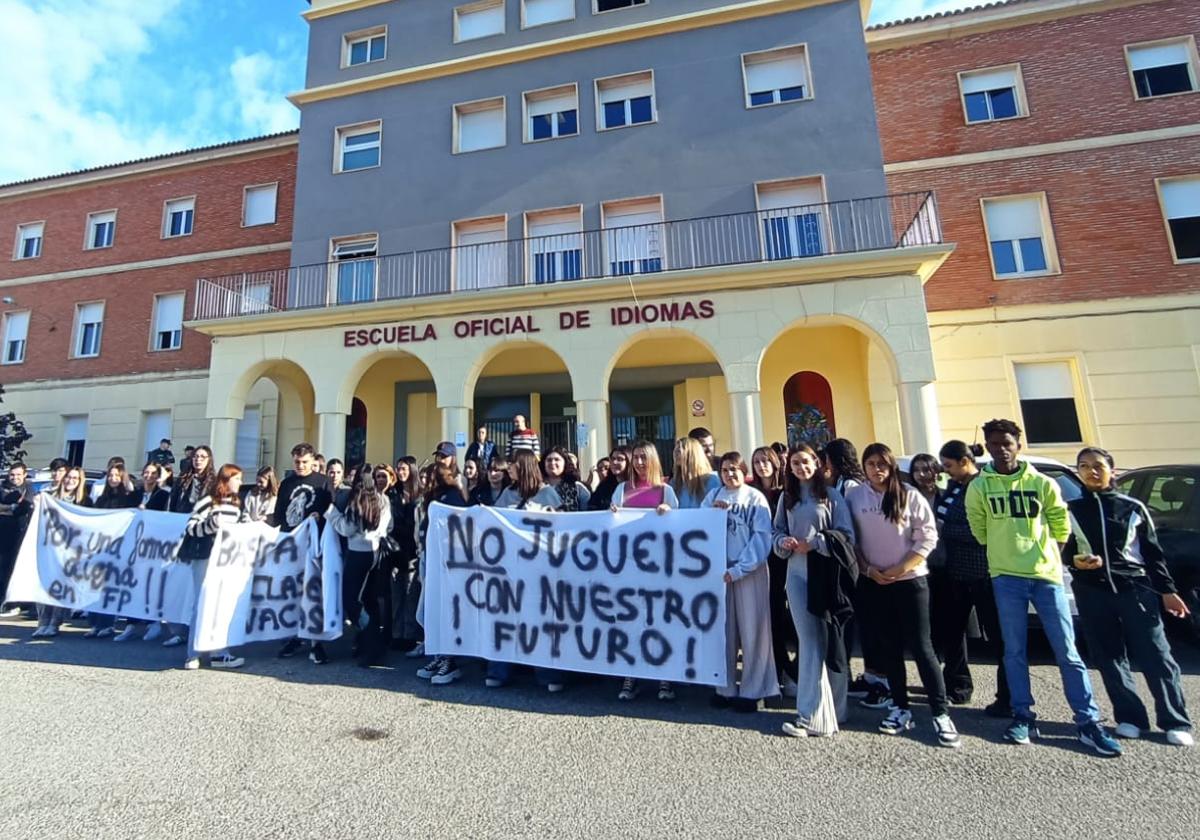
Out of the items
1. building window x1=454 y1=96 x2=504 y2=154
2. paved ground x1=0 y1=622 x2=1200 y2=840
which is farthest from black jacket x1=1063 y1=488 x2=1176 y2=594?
building window x1=454 y1=96 x2=504 y2=154

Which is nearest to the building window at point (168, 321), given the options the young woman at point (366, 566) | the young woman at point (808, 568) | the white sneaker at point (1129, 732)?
the young woman at point (366, 566)

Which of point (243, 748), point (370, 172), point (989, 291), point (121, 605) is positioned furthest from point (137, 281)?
point (989, 291)

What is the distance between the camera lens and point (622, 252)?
13539mm

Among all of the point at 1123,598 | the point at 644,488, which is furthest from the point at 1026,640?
the point at 644,488

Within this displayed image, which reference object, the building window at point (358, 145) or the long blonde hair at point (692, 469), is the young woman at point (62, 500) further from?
the building window at point (358, 145)

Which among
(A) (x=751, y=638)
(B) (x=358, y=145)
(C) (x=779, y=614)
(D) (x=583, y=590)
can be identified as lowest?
(A) (x=751, y=638)

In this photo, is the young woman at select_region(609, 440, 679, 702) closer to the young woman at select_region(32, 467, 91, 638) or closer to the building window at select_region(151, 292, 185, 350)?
the young woman at select_region(32, 467, 91, 638)

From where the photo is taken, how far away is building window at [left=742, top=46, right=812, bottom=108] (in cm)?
1360

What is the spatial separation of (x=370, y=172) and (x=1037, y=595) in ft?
55.2

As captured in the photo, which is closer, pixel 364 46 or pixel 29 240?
pixel 364 46

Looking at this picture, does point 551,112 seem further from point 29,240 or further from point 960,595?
point 29,240

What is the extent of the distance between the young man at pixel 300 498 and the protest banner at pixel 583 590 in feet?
5.77

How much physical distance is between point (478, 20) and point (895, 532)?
58.6ft

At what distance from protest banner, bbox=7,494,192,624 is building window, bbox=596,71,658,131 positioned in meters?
12.9
